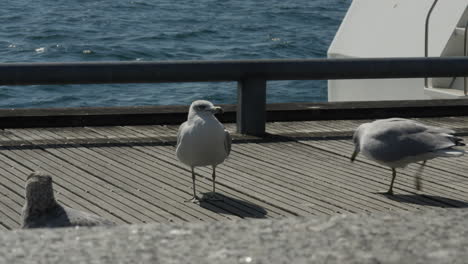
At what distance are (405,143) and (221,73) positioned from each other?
92.5 inches

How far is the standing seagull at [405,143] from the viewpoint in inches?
253

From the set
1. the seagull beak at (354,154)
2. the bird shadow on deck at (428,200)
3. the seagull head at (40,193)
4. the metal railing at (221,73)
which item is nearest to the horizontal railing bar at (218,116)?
the metal railing at (221,73)

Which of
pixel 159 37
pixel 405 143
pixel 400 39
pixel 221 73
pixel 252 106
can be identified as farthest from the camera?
pixel 159 37

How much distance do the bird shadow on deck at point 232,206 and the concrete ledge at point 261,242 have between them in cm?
408

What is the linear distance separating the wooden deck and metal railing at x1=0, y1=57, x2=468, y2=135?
0.34 metres

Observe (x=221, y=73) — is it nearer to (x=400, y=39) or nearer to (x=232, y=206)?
(x=232, y=206)

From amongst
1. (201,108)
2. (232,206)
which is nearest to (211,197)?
(232,206)

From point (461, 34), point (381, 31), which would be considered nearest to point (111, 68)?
point (461, 34)

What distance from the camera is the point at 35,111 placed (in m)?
8.82

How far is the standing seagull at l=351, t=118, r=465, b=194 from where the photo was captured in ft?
21.1

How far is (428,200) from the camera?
21.3 feet

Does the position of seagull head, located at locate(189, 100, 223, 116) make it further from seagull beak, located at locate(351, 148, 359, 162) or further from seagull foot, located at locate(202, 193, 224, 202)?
seagull beak, located at locate(351, 148, 359, 162)

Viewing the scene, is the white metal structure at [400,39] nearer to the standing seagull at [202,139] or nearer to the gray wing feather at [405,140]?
the gray wing feather at [405,140]

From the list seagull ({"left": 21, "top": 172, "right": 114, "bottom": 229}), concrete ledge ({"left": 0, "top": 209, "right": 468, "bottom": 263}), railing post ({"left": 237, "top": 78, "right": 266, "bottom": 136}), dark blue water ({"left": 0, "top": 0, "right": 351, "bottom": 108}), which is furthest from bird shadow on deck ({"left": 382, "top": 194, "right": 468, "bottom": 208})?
dark blue water ({"left": 0, "top": 0, "right": 351, "bottom": 108})
